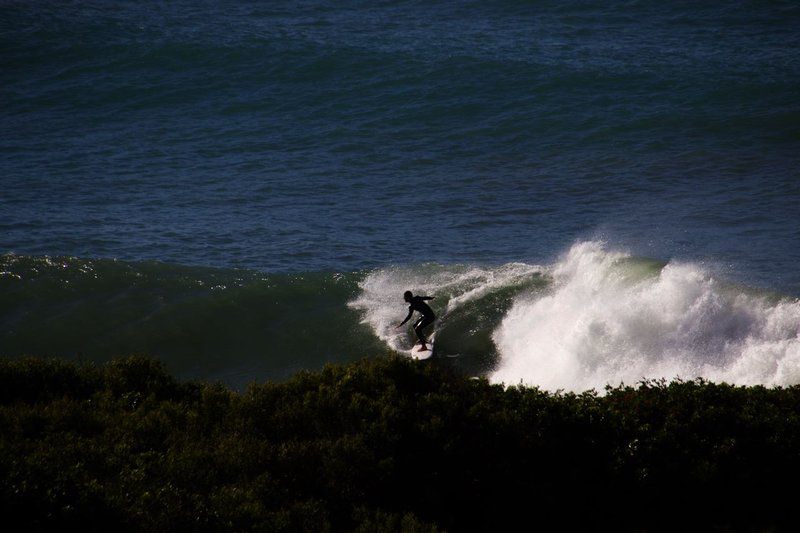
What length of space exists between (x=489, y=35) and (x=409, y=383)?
119 feet

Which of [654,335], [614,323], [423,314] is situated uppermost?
[423,314]

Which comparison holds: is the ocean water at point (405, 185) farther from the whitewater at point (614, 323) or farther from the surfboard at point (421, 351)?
the surfboard at point (421, 351)

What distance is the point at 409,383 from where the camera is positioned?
11836mm

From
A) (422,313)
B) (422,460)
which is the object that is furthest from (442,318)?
(422,460)

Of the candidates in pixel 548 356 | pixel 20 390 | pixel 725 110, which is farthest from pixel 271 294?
pixel 725 110

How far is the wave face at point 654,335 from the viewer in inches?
662

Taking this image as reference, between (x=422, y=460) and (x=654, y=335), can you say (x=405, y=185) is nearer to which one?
(x=654, y=335)

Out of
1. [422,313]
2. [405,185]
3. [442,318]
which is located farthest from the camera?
[405,185]

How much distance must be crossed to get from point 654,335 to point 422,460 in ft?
29.2

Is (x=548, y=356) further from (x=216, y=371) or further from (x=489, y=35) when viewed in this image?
(x=489, y=35)

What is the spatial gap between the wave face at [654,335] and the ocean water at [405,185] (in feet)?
0.16

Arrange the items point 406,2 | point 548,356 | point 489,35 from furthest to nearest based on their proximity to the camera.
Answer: point 406,2 < point 489,35 < point 548,356

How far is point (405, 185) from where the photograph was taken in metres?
30.5

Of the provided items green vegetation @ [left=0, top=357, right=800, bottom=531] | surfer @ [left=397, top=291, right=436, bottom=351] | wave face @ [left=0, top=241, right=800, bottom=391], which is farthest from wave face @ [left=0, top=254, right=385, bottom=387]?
green vegetation @ [left=0, top=357, right=800, bottom=531]
